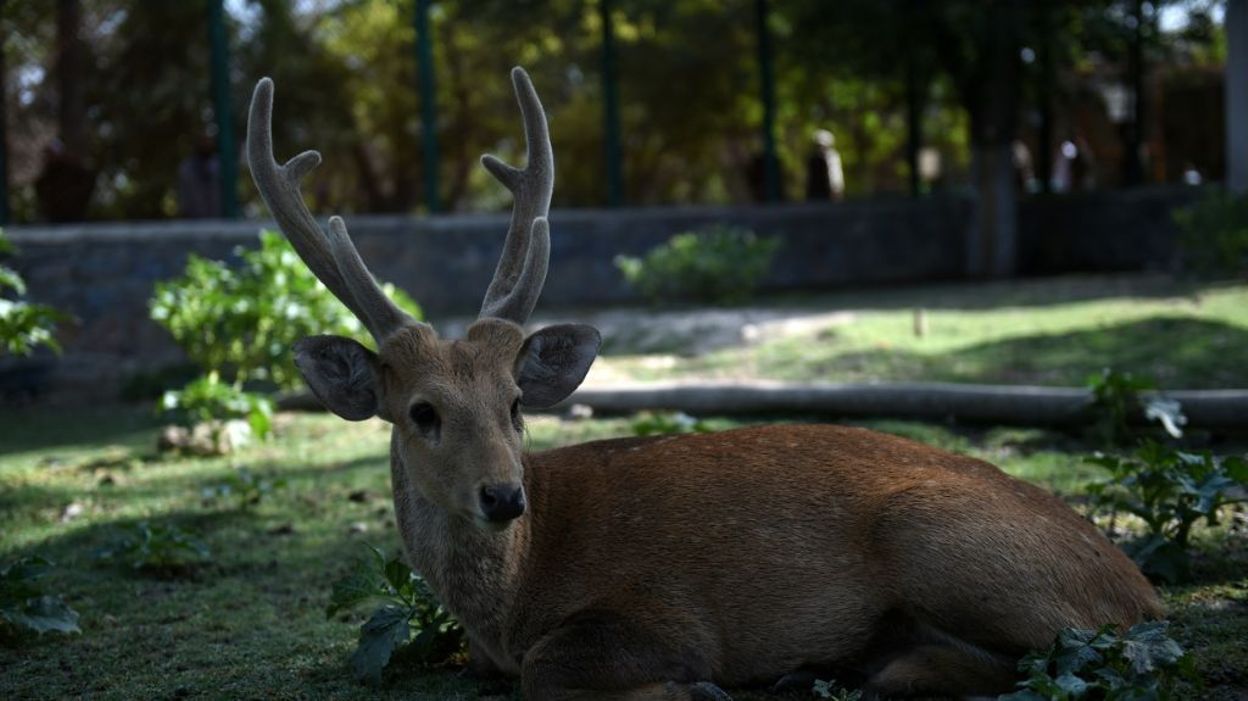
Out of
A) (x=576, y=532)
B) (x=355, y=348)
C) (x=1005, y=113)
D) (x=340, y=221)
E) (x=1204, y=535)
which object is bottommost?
(x=1204, y=535)

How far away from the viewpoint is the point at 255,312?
8.39m

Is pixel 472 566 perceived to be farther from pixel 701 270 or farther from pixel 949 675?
pixel 701 270

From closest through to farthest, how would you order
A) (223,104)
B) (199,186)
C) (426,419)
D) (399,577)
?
(426,419)
(399,577)
(223,104)
(199,186)

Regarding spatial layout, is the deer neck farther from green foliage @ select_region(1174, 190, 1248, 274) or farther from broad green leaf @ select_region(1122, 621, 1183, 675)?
green foliage @ select_region(1174, 190, 1248, 274)

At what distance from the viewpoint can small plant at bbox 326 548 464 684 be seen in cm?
435

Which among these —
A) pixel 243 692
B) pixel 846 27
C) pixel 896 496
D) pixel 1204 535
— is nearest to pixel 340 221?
pixel 243 692

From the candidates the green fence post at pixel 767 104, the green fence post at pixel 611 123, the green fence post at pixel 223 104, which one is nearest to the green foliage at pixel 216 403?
the green fence post at pixel 223 104

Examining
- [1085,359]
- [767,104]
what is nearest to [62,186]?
[767,104]

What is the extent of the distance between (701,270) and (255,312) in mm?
5967

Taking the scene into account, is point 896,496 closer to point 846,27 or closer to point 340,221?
point 340,221

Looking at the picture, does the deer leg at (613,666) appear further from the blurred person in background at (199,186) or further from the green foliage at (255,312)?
the blurred person in background at (199,186)

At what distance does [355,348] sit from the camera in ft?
13.5

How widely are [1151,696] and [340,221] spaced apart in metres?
2.70

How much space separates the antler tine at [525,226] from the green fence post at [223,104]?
852 centimetres
